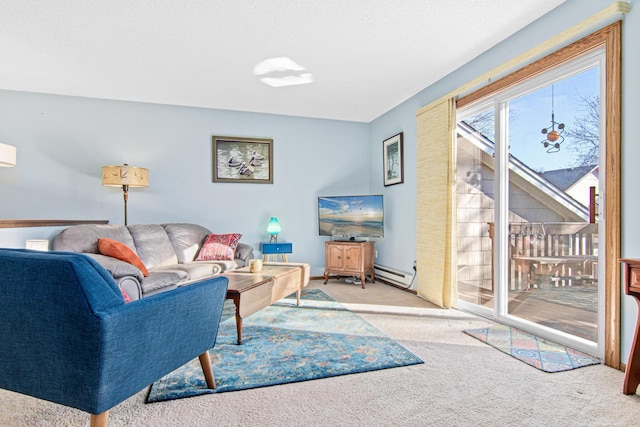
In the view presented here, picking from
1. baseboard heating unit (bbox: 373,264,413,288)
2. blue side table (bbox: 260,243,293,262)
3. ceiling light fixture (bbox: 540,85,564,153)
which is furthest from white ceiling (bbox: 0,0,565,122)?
baseboard heating unit (bbox: 373,264,413,288)

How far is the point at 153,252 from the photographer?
154 inches

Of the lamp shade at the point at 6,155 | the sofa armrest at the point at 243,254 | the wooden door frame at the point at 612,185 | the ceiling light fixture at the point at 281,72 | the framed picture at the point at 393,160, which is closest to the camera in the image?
the wooden door frame at the point at 612,185

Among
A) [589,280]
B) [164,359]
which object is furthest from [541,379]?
[164,359]

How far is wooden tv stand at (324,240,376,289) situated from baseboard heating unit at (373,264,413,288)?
172mm

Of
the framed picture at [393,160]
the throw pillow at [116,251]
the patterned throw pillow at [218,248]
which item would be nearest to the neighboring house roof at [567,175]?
the framed picture at [393,160]

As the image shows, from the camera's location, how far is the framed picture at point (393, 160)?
4.74 metres

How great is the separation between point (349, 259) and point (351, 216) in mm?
601

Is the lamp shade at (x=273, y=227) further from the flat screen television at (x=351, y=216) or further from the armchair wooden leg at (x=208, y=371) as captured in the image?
the armchair wooden leg at (x=208, y=371)

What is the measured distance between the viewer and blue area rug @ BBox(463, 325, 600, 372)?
2.27m

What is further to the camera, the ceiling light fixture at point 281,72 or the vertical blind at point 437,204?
the vertical blind at point 437,204

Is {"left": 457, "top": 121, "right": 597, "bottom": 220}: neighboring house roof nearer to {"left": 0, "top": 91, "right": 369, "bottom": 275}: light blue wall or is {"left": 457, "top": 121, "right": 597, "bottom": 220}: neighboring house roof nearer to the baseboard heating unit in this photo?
the baseboard heating unit

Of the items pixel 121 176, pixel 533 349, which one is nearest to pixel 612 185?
pixel 533 349

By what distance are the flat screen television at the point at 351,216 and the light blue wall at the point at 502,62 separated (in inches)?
11.8

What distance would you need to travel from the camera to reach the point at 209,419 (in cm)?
167
